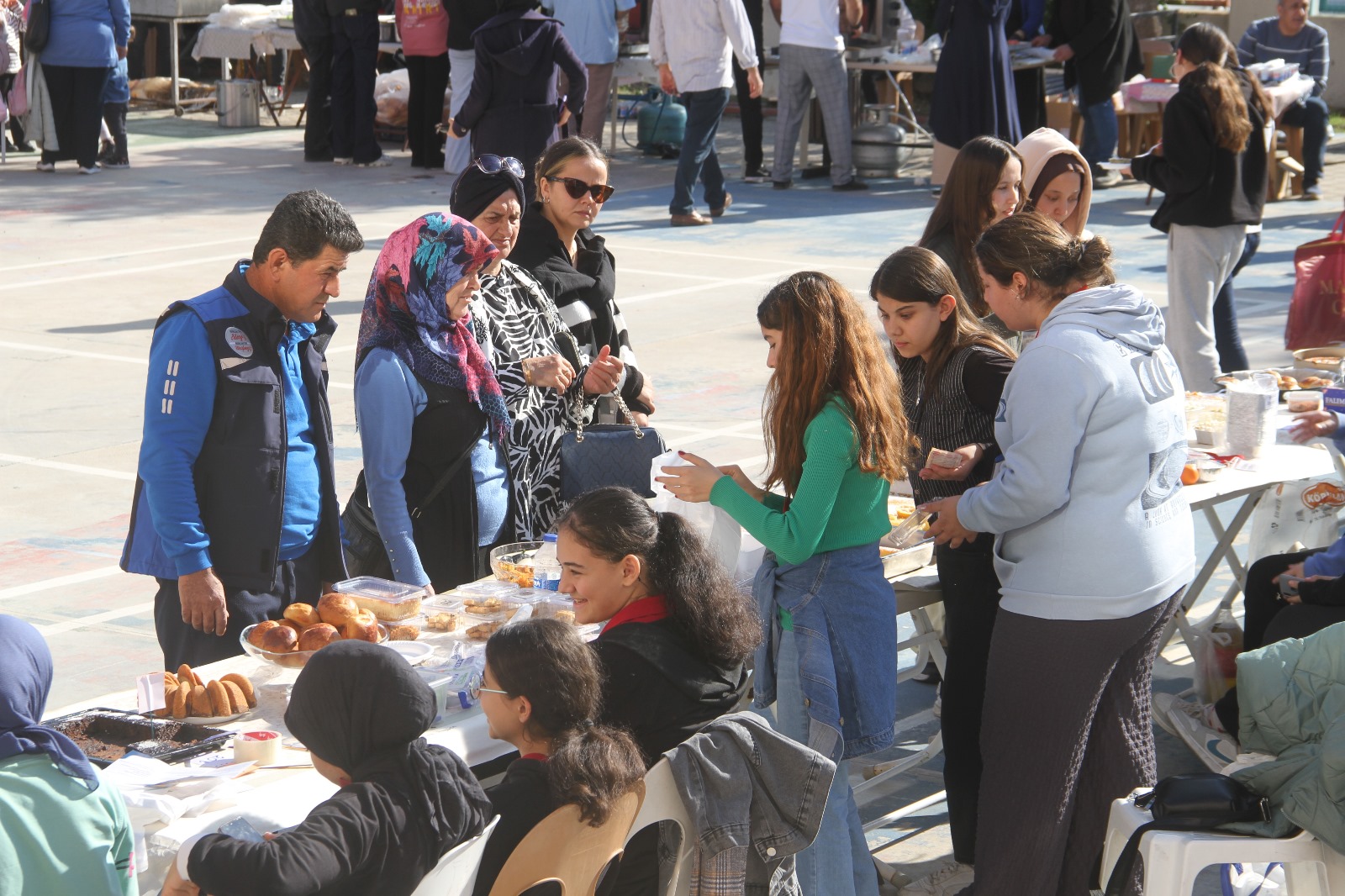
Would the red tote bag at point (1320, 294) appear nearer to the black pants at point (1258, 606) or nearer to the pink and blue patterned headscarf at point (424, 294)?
the black pants at point (1258, 606)

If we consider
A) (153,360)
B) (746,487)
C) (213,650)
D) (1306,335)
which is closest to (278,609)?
(213,650)

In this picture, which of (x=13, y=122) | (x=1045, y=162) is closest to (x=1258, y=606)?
(x=1045, y=162)

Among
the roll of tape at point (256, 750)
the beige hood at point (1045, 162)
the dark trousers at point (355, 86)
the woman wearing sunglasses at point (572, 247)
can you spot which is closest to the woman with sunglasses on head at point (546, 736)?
the roll of tape at point (256, 750)

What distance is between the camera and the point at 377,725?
104 inches

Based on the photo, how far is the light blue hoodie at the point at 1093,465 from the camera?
3666 mm

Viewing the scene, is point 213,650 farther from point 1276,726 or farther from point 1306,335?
point 1306,335

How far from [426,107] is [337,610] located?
1469cm

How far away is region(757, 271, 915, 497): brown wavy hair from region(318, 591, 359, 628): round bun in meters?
1.07

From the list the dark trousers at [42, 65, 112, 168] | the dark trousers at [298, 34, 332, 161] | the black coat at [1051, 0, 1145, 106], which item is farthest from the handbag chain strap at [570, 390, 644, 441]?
the dark trousers at [298, 34, 332, 161]

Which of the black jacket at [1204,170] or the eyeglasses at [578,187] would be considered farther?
the black jacket at [1204,170]

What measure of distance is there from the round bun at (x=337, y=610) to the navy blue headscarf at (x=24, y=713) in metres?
1.03

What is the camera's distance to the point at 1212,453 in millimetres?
5309

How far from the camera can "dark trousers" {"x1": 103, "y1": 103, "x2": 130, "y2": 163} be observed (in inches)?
670

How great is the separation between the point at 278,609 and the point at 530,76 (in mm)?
8399
